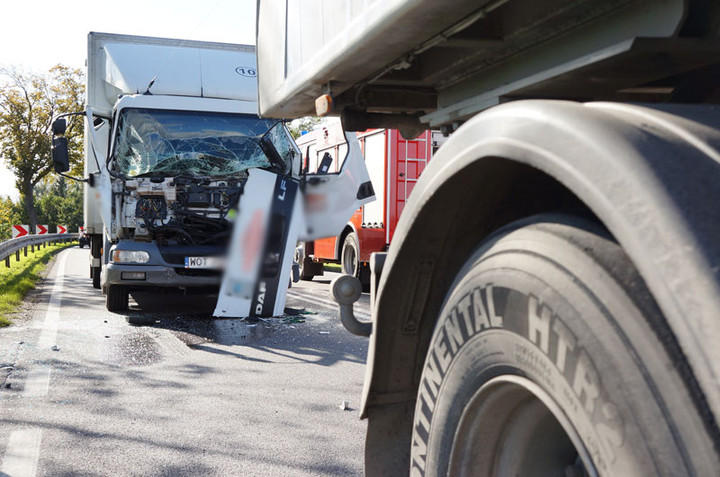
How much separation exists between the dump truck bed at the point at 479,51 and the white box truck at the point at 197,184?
5.71 meters

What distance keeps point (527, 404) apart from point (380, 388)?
27.1 inches

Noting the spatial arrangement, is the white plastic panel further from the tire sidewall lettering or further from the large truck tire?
the tire sidewall lettering

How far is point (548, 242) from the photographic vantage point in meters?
1.49

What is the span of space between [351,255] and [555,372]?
12.4 m

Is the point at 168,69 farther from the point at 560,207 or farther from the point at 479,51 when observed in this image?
the point at 560,207

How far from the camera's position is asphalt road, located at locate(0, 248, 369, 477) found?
3953 millimetres

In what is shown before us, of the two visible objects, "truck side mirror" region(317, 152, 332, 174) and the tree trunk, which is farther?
the tree trunk

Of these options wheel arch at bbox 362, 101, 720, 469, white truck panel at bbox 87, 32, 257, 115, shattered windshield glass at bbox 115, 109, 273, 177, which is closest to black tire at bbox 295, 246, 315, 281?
white truck panel at bbox 87, 32, 257, 115

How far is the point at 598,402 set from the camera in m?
1.24

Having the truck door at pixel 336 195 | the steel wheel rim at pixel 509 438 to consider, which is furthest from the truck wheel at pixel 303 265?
the steel wheel rim at pixel 509 438

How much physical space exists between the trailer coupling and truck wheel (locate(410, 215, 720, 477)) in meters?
0.58

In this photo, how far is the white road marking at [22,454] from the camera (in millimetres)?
3736

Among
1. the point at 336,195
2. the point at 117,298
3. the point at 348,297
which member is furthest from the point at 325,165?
the point at 348,297

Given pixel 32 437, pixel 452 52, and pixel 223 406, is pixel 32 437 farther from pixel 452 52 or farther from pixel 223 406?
pixel 452 52
